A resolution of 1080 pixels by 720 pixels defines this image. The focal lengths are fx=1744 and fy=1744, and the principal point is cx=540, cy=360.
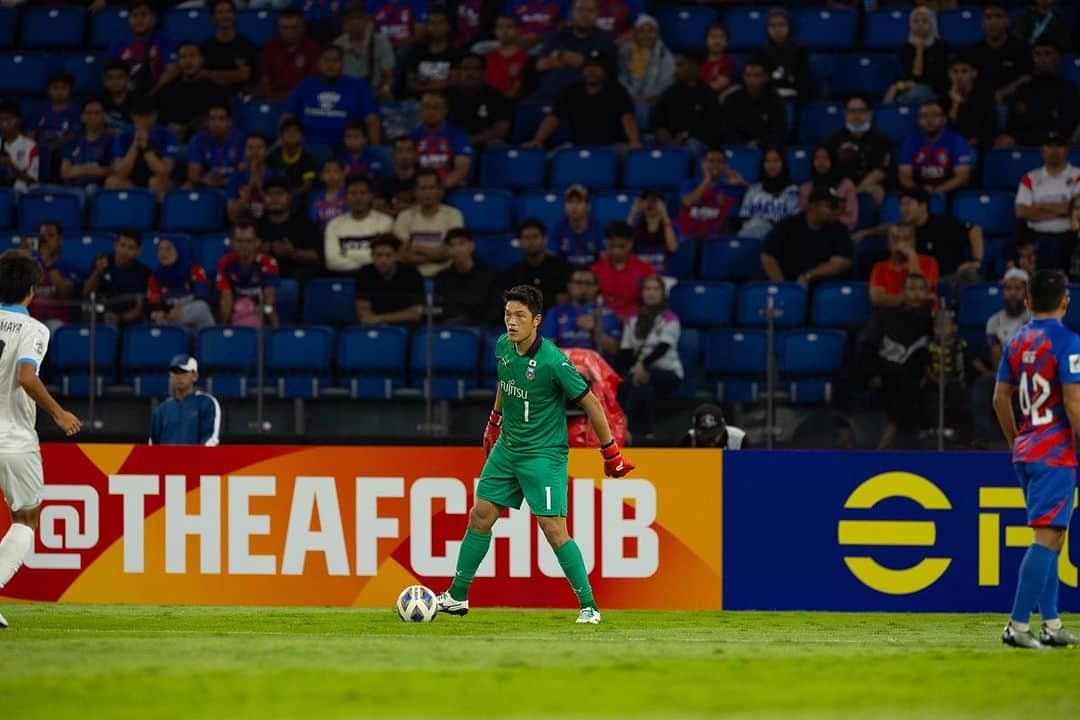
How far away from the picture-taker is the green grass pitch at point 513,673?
726cm

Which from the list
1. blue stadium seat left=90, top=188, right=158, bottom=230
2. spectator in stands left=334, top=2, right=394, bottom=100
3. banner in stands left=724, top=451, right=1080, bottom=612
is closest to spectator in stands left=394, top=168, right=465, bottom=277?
spectator in stands left=334, top=2, right=394, bottom=100

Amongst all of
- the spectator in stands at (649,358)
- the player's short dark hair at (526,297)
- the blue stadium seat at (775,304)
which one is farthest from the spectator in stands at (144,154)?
the player's short dark hair at (526,297)

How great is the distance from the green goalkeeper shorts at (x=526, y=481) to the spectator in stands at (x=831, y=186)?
656 cm

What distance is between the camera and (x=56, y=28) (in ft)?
68.8

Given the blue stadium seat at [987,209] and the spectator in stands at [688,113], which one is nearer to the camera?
the blue stadium seat at [987,209]

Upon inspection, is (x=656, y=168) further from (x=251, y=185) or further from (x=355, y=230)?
(x=251, y=185)

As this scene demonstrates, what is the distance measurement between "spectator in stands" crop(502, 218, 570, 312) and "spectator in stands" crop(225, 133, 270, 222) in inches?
129

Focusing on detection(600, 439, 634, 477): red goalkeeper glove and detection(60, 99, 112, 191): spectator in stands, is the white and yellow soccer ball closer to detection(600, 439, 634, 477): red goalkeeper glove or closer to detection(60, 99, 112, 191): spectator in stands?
detection(600, 439, 634, 477): red goalkeeper glove

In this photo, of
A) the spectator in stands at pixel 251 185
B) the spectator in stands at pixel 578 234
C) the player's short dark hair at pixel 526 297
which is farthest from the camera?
the spectator in stands at pixel 251 185

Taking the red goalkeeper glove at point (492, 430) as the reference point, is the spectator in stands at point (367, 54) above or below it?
above

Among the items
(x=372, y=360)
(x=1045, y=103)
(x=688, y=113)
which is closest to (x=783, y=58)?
(x=688, y=113)

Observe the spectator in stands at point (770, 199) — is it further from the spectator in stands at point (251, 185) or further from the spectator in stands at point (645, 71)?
the spectator in stands at point (251, 185)

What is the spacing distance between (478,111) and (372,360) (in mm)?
4422

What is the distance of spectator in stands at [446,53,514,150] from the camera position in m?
18.8
